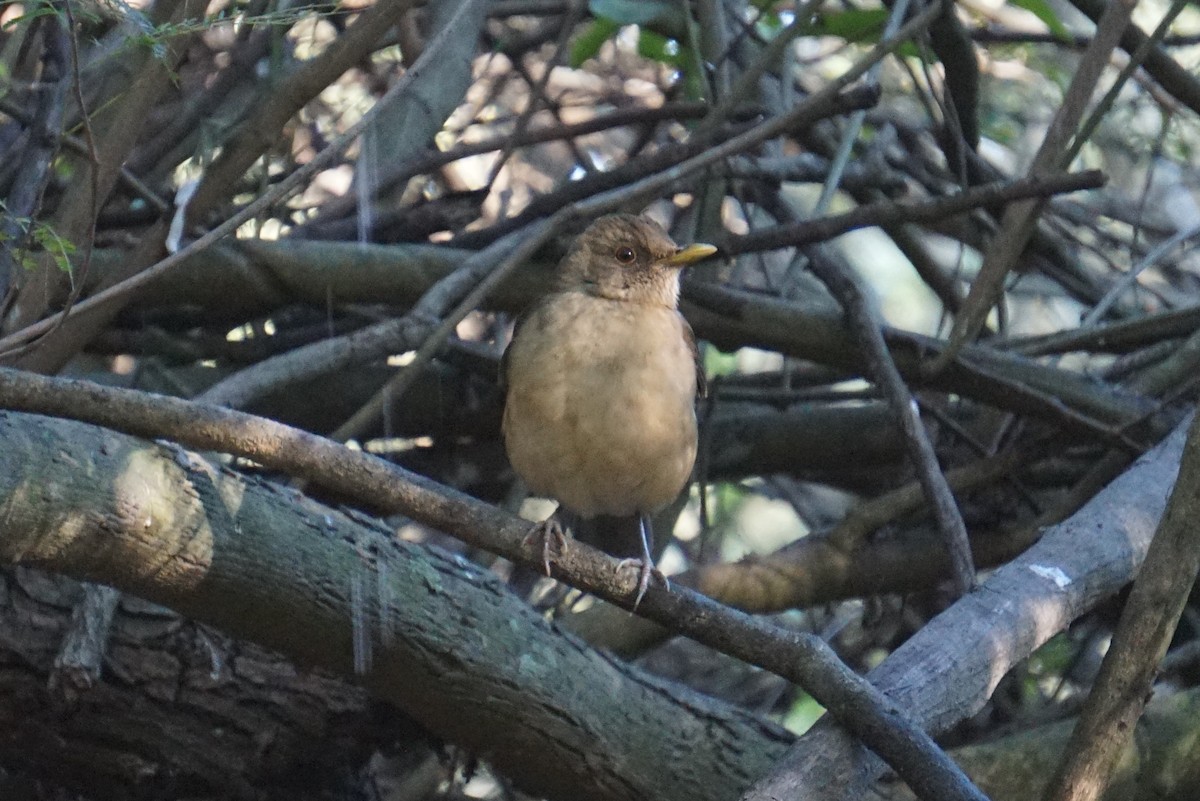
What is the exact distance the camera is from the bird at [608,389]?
3.97 meters

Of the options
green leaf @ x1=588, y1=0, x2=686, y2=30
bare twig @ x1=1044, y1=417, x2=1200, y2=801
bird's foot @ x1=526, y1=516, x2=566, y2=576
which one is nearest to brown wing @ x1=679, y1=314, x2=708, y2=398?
bird's foot @ x1=526, y1=516, x2=566, y2=576

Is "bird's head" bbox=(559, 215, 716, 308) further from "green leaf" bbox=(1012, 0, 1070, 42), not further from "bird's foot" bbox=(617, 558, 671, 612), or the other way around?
"green leaf" bbox=(1012, 0, 1070, 42)

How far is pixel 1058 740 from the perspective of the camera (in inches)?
164

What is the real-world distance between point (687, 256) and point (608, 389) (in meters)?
0.68

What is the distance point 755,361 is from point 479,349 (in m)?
2.82

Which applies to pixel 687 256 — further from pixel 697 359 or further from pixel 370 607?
pixel 370 607

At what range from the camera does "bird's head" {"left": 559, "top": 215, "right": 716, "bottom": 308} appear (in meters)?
4.40

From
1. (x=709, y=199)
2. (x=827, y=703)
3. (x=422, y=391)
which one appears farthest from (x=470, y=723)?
(x=709, y=199)

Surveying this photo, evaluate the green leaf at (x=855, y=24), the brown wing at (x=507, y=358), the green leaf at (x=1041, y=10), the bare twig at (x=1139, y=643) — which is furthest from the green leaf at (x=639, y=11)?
the bare twig at (x=1139, y=643)

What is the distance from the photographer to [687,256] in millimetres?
4461

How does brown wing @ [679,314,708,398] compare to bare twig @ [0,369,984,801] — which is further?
brown wing @ [679,314,708,398]

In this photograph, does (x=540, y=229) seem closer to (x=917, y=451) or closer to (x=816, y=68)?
(x=917, y=451)

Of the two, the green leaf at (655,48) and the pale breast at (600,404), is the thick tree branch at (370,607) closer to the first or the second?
the pale breast at (600,404)

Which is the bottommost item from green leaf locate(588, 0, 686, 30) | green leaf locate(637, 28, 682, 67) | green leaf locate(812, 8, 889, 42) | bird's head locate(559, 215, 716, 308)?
bird's head locate(559, 215, 716, 308)
